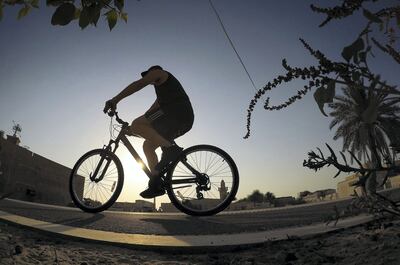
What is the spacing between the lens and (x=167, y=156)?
5090 millimetres

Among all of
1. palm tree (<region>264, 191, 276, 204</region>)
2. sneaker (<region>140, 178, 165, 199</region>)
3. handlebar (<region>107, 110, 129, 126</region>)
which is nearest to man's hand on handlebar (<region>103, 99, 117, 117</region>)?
handlebar (<region>107, 110, 129, 126</region>)

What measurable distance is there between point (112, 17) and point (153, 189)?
12.0 feet

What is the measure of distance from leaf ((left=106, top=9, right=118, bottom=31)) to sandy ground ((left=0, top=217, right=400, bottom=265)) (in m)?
1.91

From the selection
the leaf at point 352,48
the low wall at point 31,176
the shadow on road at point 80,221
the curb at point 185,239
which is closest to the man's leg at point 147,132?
the shadow on road at point 80,221

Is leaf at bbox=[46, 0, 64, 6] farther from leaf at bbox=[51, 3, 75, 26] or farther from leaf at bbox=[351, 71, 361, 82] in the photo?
leaf at bbox=[351, 71, 361, 82]

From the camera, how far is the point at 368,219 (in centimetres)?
350

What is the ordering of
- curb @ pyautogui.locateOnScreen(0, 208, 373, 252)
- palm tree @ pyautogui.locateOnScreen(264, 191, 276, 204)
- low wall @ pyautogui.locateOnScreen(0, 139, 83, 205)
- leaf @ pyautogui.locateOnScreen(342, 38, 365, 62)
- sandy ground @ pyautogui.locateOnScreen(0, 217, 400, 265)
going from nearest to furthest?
leaf @ pyautogui.locateOnScreen(342, 38, 365, 62) → sandy ground @ pyautogui.locateOnScreen(0, 217, 400, 265) → curb @ pyautogui.locateOnScreen(0, 208, 373, 252) → low wall @ pyautogui.locateOnScreen(0, 139, 83, 205) → palm tree @ pyautogui.locateOnScreen(264, 191, 276, 204)

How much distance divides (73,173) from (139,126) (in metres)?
1.53

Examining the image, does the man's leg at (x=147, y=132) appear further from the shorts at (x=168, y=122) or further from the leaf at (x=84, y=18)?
the leaf at (x=84, y=18)

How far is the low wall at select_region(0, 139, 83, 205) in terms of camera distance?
95.9 ft

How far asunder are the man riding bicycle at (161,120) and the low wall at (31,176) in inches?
935

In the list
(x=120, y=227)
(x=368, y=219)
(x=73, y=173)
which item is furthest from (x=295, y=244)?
(x=73, y=173)

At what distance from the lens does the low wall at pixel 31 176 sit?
2923 centimetres

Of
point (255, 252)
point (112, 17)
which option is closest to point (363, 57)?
point (112, 17)
